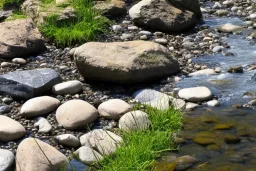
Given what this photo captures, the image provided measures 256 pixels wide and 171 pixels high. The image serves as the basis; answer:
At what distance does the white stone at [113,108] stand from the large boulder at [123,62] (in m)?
0.60

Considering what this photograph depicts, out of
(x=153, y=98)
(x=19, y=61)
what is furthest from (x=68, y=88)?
(x=19, y=61)

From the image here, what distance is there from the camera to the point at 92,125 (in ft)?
17.3

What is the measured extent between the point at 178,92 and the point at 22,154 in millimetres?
2101

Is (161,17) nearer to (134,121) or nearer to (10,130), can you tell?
(134,121)

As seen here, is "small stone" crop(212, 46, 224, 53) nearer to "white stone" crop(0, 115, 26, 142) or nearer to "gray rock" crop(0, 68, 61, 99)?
"gray rock" crop(0, 68, 61, 99)

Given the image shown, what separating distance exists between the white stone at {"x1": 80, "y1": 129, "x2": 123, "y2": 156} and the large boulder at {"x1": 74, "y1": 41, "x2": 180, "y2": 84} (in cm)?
124

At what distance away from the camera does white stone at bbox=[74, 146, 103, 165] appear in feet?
14.9

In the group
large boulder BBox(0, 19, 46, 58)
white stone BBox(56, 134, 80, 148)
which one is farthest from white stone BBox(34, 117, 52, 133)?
large boulder BBox(0, 19, 46, 58)

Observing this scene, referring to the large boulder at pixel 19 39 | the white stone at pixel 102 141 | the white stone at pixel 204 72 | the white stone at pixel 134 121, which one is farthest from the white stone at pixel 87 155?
the large boulder at pixel 19 39

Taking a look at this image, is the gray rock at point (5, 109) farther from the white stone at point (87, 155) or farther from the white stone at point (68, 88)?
the white stone at point (87, 155)

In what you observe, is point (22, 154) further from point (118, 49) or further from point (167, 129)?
→ point (118, 49)

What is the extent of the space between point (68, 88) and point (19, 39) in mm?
1564

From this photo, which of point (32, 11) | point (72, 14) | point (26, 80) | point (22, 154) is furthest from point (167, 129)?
point (32, 11)

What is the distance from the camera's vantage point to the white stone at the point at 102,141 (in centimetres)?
466
